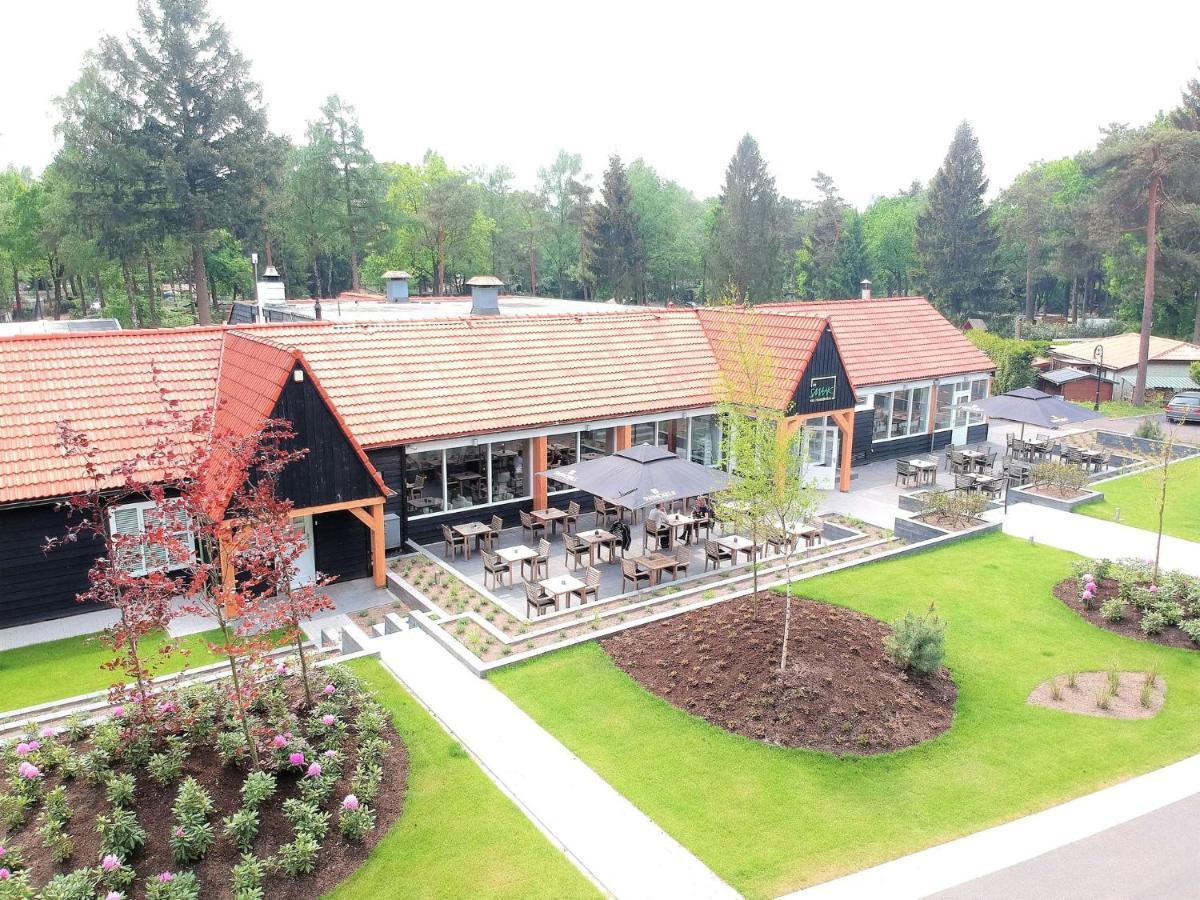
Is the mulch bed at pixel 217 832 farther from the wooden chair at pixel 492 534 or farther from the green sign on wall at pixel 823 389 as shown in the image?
the green sign on wall at pixel 823 389

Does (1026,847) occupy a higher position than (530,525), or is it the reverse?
(530,525)

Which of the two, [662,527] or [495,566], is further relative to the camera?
[662,527]

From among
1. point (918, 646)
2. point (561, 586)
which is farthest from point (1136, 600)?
point (561, 586)

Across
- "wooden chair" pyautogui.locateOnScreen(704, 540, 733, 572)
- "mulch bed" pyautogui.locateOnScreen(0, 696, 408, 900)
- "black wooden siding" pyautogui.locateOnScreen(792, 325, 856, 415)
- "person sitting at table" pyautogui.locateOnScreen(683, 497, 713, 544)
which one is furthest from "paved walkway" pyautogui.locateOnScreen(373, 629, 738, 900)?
"black wooden siding" pyautogui.locateOnScreen(792, 325, 856, 415)

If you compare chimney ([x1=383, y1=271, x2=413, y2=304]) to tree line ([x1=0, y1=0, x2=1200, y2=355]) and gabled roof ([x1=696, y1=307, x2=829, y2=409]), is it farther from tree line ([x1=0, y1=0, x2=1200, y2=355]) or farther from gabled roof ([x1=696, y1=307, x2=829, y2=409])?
gabled roof ([x1=696, y1=307, x2=829, y2=409])

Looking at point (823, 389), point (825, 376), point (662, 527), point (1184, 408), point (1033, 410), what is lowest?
point (662, 527)

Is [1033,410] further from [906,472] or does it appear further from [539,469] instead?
[539,469]

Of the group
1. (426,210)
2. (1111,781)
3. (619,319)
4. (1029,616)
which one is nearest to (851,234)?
(426,210)
